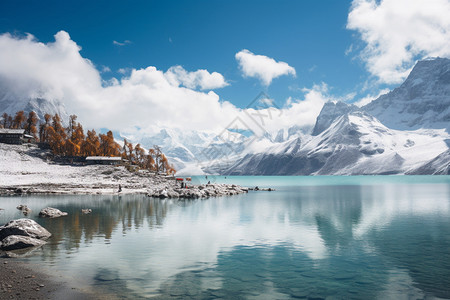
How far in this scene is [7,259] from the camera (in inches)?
866

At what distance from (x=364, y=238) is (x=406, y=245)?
4104 millimetres

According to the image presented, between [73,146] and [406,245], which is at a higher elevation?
[73,146]

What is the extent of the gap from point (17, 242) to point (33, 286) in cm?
1102

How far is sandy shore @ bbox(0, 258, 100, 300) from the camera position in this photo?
15.4 metres

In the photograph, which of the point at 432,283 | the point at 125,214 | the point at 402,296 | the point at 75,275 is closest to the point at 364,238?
the point at 432,283

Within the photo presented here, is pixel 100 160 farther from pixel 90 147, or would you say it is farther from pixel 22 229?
pixel 22 229

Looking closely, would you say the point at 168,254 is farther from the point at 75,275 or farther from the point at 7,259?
the point at 7,259

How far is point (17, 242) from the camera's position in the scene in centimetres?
2520

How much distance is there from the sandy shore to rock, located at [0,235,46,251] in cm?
555

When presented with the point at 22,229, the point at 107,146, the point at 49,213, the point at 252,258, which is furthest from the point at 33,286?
the point at 107,146

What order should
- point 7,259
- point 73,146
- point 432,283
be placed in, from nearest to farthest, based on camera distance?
1. point 432,283
2. point 7,259
3. point 73,146

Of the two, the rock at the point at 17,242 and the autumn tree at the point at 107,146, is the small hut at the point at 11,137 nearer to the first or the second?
the autumn tree at the point at 107,146

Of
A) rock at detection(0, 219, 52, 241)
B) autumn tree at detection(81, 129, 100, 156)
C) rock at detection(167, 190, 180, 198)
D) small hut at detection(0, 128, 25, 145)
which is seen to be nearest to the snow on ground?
small hut at detection(0, 128, 25, 145)

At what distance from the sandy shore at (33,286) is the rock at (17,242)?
18.2 feet
